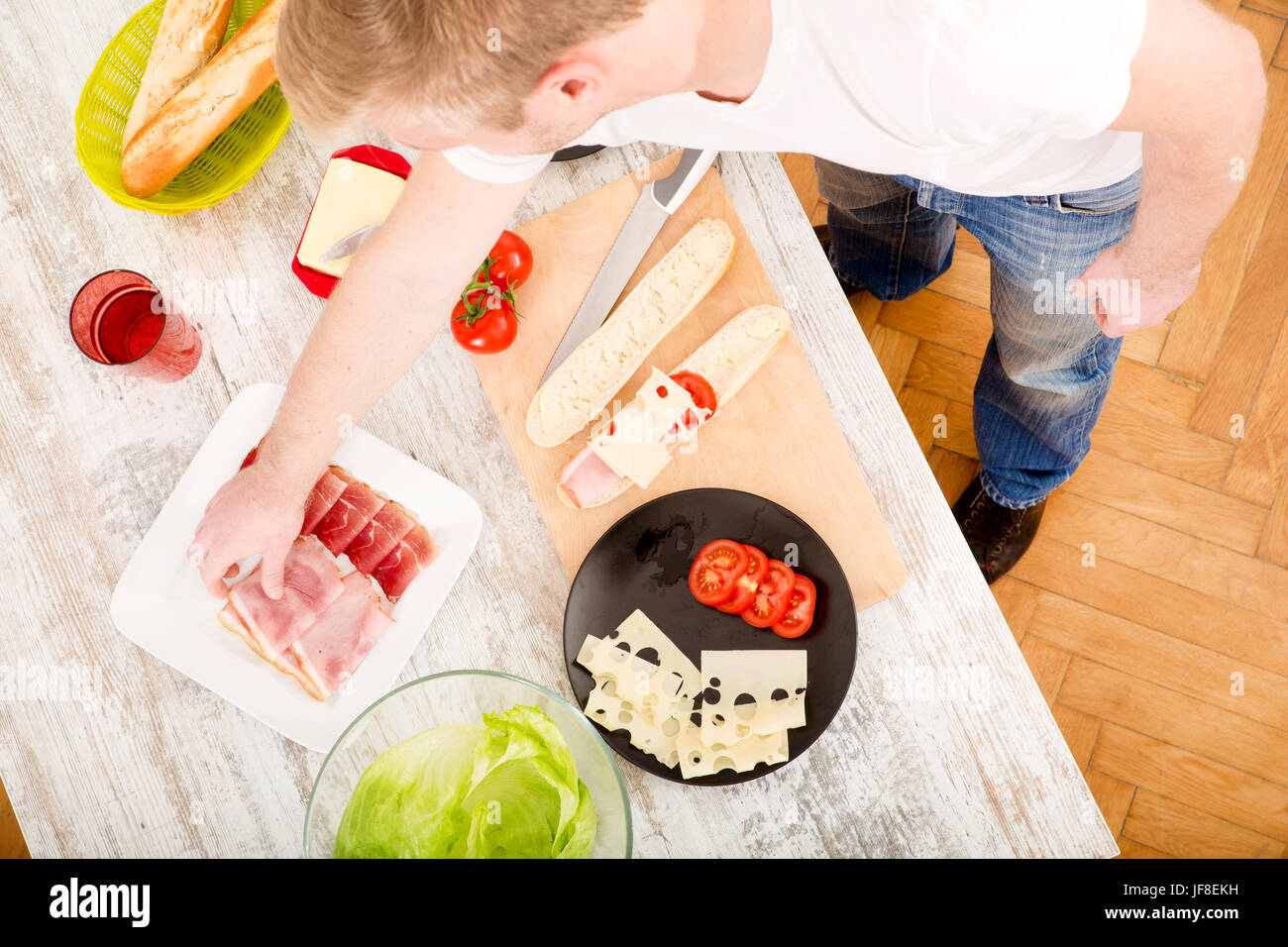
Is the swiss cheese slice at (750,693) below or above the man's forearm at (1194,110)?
below

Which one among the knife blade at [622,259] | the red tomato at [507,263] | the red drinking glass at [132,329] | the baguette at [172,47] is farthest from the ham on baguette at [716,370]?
the baguette at [172,47]

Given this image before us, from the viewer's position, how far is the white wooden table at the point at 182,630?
3.71 ft

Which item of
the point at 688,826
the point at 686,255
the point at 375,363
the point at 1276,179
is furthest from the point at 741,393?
the point at 1276,179

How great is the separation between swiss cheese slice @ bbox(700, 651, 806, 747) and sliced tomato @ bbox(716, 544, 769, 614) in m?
0.07

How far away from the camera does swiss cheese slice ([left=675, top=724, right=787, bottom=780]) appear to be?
1094mm

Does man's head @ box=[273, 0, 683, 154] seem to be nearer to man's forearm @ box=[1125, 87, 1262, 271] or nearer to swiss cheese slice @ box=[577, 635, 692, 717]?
man's forearm @ box=[1125, 87, 1262, 271]

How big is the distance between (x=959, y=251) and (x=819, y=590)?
3.98 ft

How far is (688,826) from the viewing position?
44.8 inches

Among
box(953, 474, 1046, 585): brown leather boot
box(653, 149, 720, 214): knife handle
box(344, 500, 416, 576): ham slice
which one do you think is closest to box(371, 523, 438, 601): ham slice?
box(344, 500, 416, 576): ham slice

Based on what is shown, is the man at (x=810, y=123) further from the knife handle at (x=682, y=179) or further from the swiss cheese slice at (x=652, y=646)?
the swiss cheese slice at (x=652, y=646)

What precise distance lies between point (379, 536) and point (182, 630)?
1.02ft

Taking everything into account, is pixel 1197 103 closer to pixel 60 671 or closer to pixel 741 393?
pixel 741 393

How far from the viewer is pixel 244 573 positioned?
3.91ft

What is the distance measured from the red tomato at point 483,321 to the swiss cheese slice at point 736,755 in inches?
25.1
